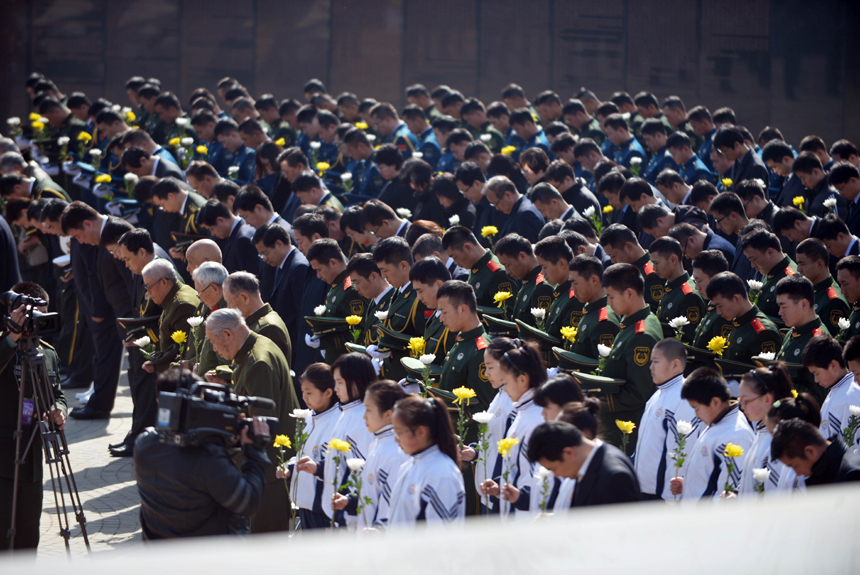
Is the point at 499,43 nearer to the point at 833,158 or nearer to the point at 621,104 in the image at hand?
the point at 621,104

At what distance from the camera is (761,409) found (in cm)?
487

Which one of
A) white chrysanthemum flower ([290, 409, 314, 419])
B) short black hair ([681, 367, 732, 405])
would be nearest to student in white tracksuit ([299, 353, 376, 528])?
white chrysanthemum flower ([290, 409, 314, 419])

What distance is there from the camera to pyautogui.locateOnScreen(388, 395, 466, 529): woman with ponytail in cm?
415

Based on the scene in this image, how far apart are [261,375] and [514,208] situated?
4315 mm

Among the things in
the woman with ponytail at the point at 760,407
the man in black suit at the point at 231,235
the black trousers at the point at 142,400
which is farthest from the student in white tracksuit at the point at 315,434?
the man in black suit at the point at 231,235

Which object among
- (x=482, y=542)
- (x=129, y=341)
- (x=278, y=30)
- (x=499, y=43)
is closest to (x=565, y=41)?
(x=499, y=43)

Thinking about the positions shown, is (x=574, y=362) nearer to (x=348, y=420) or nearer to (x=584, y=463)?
(x=348, y=420)

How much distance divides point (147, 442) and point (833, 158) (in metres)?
9.90

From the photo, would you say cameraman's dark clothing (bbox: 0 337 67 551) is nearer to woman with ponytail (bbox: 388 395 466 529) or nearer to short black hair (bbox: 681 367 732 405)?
woman with ponytail (bbox: 388 395 466 529)

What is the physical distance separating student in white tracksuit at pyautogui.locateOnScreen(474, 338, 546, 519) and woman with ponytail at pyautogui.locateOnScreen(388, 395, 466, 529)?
648 millimetres

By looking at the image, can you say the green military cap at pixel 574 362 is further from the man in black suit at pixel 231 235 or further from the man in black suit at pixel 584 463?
the man in black suit at pixel 231 235

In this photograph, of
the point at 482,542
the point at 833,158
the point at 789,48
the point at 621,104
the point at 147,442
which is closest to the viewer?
the point at 482,542

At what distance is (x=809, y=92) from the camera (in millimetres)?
19266

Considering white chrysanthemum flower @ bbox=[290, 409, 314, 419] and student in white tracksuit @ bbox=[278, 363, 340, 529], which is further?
student in white tracksuit @ bbox=[278, 363, 340, 529]
